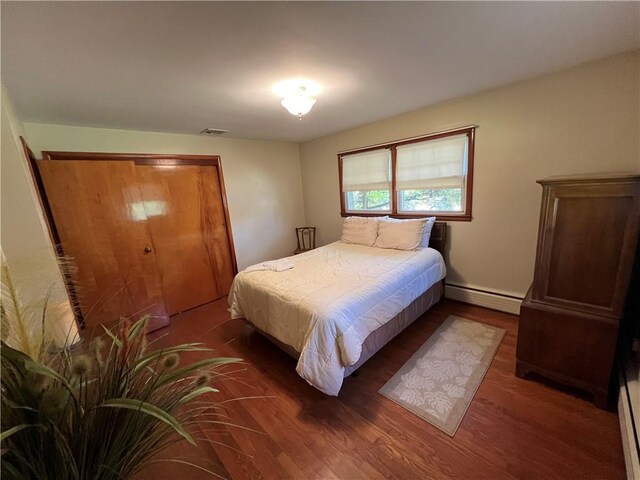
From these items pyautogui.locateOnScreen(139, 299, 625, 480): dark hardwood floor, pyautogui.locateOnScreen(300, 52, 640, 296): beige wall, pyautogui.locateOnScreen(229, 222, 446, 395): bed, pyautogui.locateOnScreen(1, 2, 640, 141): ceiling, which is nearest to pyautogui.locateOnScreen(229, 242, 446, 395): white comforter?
pyautogui.locateOnScreen(229, 222, 446, 395): bed

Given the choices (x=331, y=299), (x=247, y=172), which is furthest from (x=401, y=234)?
(x=247, y=172)

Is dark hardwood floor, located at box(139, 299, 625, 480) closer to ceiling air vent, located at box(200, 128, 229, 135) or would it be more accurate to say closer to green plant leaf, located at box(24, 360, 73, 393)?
green plant leaf, located at box(24, 360, 73, 393)

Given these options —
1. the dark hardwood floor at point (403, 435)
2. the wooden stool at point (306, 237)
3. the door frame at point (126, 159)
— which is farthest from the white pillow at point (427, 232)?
the door frame at point (126, 159)

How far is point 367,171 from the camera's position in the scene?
3.52m

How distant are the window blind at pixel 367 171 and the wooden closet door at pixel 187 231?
1.85 m

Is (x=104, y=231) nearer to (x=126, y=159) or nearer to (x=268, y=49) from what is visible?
(x=126, y=159)

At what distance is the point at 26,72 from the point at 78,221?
4.35ft

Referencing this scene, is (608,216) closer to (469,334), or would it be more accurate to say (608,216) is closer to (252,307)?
(469,334)

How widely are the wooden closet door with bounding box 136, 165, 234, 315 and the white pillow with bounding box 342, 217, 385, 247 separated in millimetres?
1757

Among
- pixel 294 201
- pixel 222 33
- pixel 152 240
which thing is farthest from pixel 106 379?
pixel 294 201

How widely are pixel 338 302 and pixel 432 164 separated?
2.10 metres

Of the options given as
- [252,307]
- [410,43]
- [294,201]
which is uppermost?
[410,43]

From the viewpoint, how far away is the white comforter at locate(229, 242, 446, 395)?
163cm

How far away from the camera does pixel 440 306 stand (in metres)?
2.92
